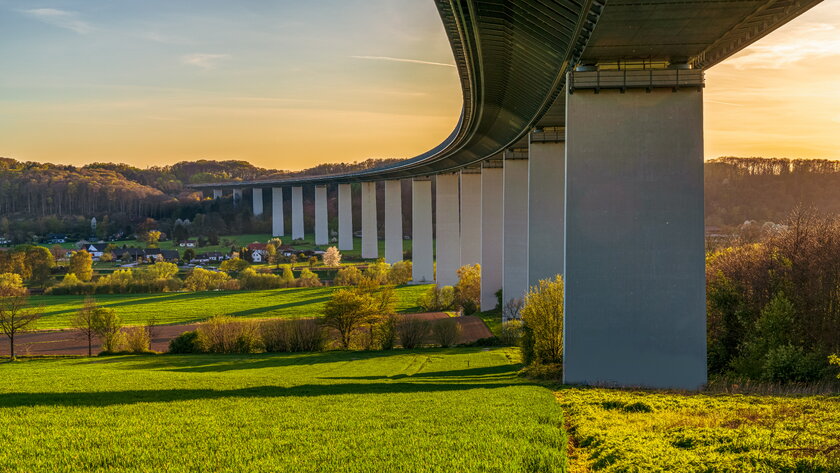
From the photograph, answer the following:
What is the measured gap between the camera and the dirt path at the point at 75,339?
1583 inches

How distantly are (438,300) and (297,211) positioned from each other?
60022mm

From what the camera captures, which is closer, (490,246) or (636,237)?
(636,237)

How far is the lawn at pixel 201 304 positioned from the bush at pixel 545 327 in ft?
84.1

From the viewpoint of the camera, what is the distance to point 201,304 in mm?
61375

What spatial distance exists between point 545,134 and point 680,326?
612 inches

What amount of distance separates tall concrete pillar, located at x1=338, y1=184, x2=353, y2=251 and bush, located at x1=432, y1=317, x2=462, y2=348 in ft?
175

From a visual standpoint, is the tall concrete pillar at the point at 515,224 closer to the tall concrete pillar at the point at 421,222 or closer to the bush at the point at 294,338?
the bush at the point at 294,338

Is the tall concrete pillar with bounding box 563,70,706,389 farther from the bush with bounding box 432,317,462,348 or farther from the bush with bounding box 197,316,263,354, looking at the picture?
the bush with bounding box 197,316,263,354

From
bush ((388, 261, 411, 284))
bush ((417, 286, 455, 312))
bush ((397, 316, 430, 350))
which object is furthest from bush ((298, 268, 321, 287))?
bush ((397, 316, 430, 350))

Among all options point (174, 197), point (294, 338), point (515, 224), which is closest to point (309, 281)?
point (294, 338)

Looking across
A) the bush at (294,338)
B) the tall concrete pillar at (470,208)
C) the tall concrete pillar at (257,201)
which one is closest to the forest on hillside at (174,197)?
the tall concrete pillar at (257,201)

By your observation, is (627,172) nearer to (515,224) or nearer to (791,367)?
(791,367)

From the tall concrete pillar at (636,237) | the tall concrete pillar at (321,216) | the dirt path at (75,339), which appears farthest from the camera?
the tall concrete pillar at (321,216)

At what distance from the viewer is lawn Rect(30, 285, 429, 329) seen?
5362 centimetres
